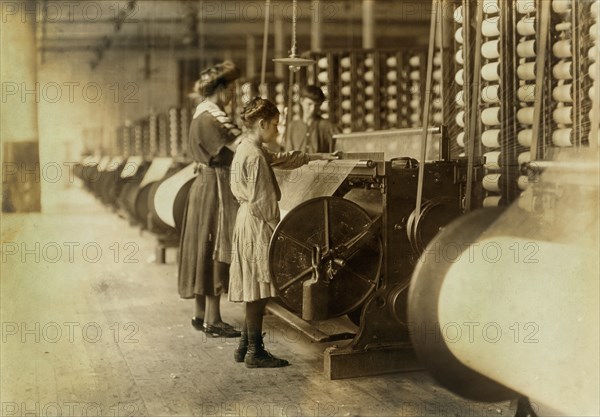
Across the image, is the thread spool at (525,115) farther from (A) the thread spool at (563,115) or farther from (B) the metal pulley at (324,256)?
(B) the metal pulley at (324,256)

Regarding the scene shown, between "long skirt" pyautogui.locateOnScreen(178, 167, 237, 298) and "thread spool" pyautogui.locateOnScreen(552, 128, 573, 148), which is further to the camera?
"long skirt" pyautogui.locateOnScreen(178, 167, 237, 298)

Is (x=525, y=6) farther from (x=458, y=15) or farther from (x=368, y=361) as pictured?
(x=368, y=361)

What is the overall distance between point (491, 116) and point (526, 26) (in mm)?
535

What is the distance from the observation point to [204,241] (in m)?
4.60

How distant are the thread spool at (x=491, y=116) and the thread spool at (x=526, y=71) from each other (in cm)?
23

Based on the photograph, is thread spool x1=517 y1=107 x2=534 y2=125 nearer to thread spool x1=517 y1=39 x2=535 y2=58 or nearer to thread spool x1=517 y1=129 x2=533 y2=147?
thread spool x1=517 y1=129 x2=533 y2=147

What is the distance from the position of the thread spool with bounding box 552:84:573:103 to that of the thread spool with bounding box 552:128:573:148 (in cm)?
16

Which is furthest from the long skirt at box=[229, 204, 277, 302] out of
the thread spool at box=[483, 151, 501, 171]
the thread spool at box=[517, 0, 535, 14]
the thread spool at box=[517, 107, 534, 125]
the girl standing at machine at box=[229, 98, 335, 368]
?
the thread spool at box=[517, 0, 535, 14]

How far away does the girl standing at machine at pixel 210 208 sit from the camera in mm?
4348

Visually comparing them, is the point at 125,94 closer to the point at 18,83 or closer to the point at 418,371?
the point at 18,83

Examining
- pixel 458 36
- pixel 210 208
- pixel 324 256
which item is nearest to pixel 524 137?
pixel 458 36

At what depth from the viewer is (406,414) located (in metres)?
3.15


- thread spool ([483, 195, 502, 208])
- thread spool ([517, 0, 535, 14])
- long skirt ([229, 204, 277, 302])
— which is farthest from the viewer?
thread spool ([483, 195, 502, 208])

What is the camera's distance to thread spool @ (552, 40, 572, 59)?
3971 millimetres
